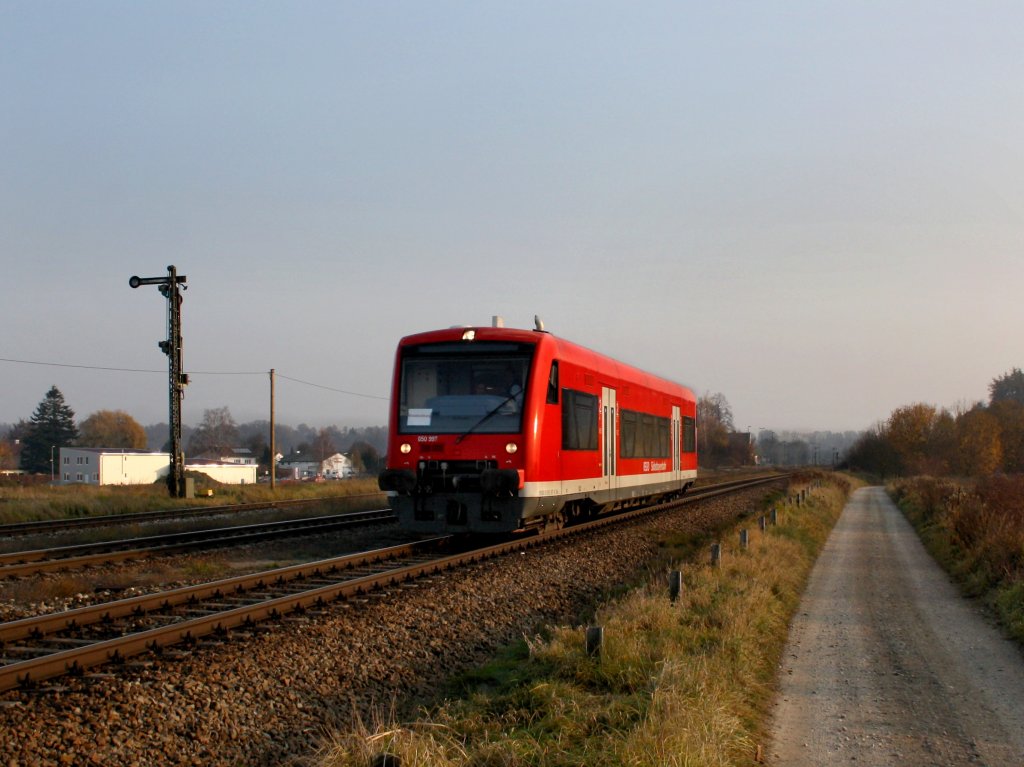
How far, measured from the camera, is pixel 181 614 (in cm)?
937

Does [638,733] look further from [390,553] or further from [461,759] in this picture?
[390,553]

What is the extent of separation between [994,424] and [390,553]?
9189cm

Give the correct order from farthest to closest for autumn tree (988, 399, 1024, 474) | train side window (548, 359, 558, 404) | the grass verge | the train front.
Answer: autumn tree (988, 399, 1024, 474) < train side window (548, 359, 558, 404) < the train front < the grass verge

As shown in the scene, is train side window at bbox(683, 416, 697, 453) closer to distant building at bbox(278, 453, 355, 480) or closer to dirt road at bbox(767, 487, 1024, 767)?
dirt road at bbox(767, 487, 1024, 767)

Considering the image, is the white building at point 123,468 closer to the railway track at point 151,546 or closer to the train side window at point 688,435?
the train side window at point 688,435

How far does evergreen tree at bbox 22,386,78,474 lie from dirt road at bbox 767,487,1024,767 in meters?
116

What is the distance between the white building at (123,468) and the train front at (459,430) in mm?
74690

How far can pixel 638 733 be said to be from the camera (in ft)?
18.4

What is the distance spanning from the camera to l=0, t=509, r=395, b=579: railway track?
1319 cm

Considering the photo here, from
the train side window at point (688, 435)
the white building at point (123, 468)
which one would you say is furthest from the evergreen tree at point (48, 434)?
Answer: the train side window at point (688, 435)

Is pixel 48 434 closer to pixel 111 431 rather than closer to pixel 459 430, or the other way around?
pixel 111 431

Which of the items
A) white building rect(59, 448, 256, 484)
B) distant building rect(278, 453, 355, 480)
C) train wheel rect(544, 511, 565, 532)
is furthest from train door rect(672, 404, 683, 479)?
distant building rect(278, 453, 355, 480)

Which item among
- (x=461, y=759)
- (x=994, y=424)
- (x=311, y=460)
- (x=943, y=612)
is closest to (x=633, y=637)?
(x=461, y=759)

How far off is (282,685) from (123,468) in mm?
90895
